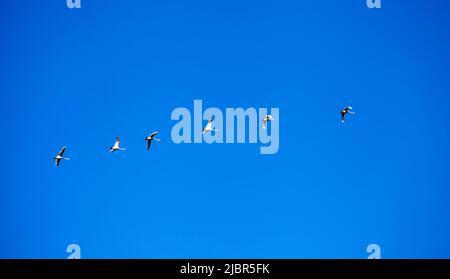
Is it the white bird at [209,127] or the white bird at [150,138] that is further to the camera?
the white bird at [150,138]

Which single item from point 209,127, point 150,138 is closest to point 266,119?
point 209,127

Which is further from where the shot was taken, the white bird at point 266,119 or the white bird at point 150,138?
the white bird at point 150,138

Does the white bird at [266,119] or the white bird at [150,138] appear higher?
the white bird at [266,119]

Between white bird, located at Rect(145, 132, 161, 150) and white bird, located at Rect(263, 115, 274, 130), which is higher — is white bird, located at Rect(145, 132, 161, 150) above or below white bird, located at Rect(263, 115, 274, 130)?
below

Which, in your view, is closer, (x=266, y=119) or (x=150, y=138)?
(x=266, y=119)

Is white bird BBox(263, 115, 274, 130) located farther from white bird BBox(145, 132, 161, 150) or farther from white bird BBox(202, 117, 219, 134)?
white bird BBox(145, 132, 161, 150)

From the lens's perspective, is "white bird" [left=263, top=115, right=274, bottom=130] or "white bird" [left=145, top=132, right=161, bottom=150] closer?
"white bird" [left=263, top=115, right=274, bottom=130]

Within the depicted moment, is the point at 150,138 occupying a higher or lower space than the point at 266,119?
lower

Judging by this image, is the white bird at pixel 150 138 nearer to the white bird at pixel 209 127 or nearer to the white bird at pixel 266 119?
the white bird at pixel 209 127

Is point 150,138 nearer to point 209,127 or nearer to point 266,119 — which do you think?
point 209,127

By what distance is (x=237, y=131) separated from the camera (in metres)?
25.8
